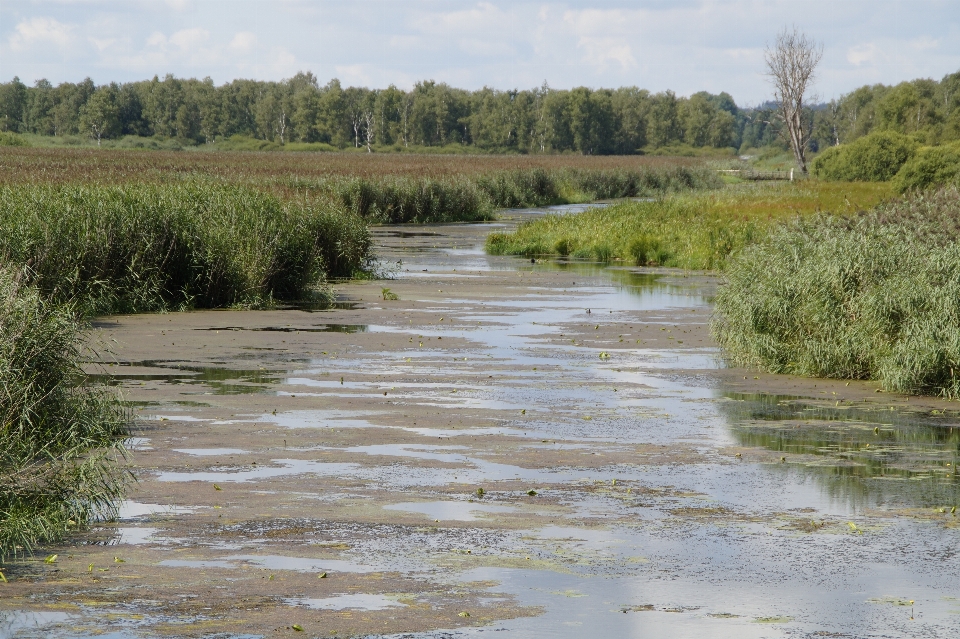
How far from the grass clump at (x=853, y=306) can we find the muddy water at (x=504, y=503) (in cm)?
51

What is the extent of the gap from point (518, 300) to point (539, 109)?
6289 inches

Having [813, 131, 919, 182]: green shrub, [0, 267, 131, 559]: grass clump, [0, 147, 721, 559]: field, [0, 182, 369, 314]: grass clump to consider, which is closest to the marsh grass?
[0, 147, 721, 559]: field

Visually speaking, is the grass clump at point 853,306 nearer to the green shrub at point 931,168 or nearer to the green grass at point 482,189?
the green grass at point 482,189

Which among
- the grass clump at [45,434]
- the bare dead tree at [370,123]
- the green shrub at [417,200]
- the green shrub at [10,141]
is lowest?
the grass clump at [45,434]

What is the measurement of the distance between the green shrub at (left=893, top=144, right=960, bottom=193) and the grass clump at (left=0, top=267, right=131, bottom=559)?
39.7m

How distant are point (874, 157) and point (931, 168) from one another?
938 inches

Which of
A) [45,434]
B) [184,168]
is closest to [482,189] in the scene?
[184,168]

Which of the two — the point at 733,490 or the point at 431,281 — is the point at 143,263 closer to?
the point at 431,281

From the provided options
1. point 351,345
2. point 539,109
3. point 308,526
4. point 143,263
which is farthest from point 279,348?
point 539,109

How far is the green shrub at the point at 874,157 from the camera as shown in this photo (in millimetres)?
69125

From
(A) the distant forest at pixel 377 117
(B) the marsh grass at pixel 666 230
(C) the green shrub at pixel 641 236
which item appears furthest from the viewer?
(A) the distant forest at pixel 377 117

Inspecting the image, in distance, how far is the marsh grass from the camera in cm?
3794

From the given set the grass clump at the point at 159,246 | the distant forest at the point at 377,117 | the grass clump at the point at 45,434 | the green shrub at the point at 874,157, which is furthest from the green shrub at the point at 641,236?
the distant forest at the point at 377,117

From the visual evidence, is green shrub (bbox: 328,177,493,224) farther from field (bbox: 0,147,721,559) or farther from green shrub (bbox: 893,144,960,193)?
green shrub (bbox: 893,144,960,193)
